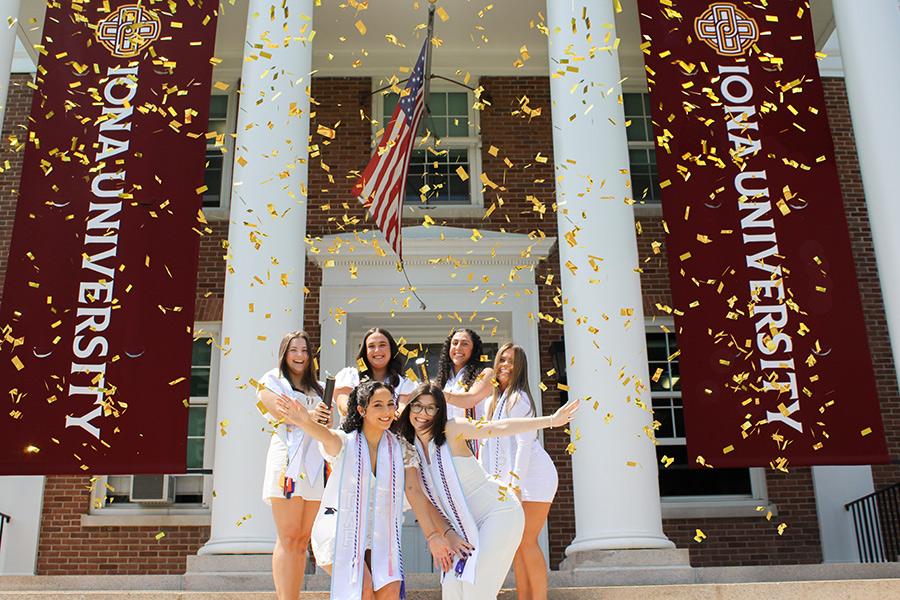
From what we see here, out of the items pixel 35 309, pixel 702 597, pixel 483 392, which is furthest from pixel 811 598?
pixel 35 309

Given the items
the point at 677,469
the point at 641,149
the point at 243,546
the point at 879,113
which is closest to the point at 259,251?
the point at 243,546

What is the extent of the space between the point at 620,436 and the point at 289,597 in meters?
3.90

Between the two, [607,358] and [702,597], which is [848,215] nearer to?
[607,358]

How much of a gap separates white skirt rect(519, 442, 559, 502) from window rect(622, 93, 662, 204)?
7.96 m

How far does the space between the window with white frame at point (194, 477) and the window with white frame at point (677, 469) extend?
5.57 metres

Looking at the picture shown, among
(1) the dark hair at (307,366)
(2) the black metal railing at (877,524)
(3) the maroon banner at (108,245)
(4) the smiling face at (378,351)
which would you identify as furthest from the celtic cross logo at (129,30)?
(2) the black metal railing at (877,524)

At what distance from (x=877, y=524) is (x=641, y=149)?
594 cm

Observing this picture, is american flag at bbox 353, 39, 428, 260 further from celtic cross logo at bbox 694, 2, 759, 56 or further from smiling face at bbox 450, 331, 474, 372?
celtic cross logo at bbox 694, 2, 759, 56

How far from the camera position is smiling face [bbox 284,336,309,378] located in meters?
6.80

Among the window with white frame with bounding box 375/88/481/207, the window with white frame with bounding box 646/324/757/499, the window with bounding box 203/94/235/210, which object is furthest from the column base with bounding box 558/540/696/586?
the window with bounding box 203/94/235/210

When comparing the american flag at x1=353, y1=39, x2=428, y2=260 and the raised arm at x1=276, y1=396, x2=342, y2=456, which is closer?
the raised arm at x1=276, y1=396, x2=342, y2=456

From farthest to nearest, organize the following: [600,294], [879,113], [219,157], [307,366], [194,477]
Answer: [219,157] → [194,477] → [879,113] → [600,294] → [307,366]

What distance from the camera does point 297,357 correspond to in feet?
22.3

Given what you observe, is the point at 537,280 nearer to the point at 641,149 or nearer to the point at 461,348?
the point at 641,149
